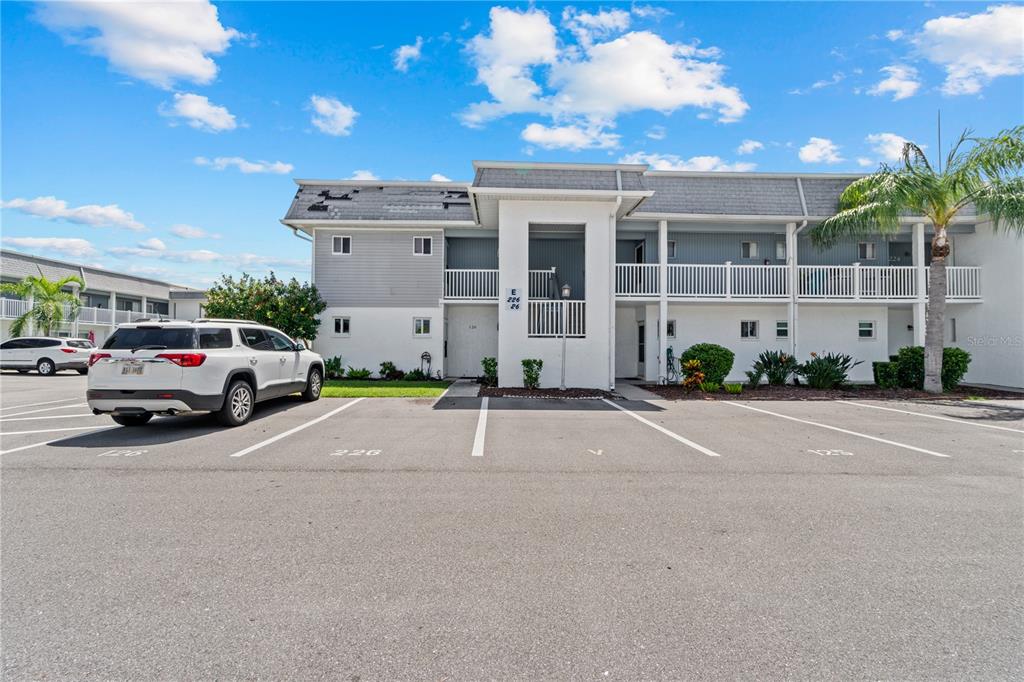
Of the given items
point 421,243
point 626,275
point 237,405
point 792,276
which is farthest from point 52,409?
point 792,276

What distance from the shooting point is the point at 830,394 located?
14367mm

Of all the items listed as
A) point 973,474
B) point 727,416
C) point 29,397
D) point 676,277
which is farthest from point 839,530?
point 29,397

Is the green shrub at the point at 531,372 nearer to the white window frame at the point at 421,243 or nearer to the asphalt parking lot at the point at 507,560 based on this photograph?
the white window frame at the point at 421,243

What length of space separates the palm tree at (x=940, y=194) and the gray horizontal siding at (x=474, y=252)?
37.0 feet

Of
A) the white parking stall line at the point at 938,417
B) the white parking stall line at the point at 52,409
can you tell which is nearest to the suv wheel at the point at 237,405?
the white parking stall line at the point at 52,409

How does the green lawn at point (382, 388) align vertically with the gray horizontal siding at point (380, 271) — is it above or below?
below

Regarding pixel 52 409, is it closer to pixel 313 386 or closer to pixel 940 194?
pixel 313 386

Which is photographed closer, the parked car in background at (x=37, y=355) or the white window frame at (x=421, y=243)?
the white window frame at (x=421, y=243)

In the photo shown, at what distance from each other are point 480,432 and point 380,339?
10995 mm

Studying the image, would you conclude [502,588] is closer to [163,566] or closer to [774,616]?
[774,616]

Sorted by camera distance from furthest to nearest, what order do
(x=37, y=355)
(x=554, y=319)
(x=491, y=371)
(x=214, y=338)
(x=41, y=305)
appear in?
(x=41, y=305) < (x=37, y=355) < (x=491, y=371) < (x=554, y=319) < (x=214, y=338)

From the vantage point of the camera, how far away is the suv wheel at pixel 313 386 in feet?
38.2

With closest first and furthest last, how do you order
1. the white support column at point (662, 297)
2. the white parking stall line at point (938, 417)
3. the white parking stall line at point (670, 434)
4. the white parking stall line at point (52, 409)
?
the white parking stall line at point (670, 434)
the white parking stall line at point (938, 417)
the white parking stall line at point (52, 409)
the white support column at point (662, 297)

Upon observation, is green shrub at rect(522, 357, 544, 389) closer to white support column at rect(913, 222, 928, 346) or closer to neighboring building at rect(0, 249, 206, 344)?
white support column at rect(913, 222, 928, 346)
